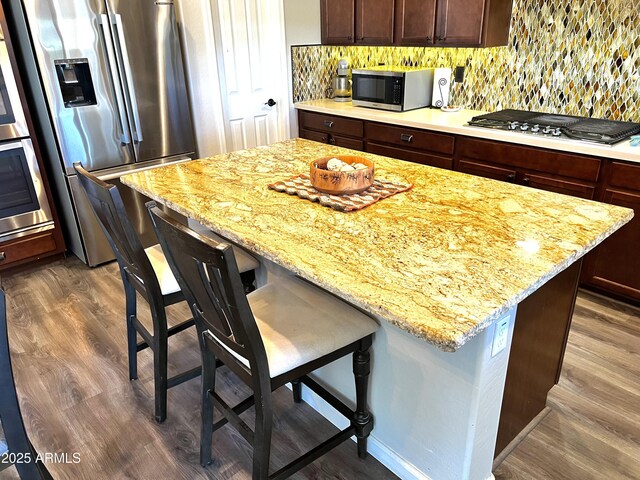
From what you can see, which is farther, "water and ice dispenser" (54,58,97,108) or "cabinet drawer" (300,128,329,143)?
"cabinet drawer" (300,128,329,143)

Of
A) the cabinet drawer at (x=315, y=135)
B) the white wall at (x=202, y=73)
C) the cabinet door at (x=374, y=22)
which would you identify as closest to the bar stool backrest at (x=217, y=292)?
the white wall at (x=202, y=73)

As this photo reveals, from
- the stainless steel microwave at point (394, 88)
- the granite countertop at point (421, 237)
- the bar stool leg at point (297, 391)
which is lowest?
the bar stool leg at point (297, 391)

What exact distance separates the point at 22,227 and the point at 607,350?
11.8ft

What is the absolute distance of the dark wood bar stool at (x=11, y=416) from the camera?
113 centimetres

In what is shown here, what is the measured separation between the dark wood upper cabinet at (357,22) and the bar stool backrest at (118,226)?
2813 millimetres

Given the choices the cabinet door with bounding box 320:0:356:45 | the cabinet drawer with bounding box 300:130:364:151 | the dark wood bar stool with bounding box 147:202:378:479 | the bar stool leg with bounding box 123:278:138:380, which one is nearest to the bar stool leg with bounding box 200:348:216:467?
the dark wood bar stool with bounding box 147:202:378:479

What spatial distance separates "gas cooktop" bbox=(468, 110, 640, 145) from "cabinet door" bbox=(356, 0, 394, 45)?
111cm

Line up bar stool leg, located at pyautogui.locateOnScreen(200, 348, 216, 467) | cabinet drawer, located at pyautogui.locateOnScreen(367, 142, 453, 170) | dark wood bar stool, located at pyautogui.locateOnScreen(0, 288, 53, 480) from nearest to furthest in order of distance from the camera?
dark wood bar stool, located at pyautogui.locateOnScreen(0, 288, 53, 480)
bar stool leg, located at pyautogui.locateOnScreen(200, 348, 216, 467)
cabinet drawer, located at pyautogui.locateOnScreen(367, 142, 453, 170)

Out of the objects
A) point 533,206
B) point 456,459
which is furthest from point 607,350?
point 456,459

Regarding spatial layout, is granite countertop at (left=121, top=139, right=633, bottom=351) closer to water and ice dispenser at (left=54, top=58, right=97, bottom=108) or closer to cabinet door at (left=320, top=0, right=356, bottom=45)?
water and ice dispenser at (left=54, top=58, right=97, bottom=108)

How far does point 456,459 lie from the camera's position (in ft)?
4.96

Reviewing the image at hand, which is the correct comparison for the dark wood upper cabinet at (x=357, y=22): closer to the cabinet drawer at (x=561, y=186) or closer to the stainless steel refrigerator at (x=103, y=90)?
the stainless steel refrigerator at (x=103, y=90)

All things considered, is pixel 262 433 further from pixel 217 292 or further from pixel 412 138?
pixel 412 138

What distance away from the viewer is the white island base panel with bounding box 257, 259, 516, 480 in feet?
4.53
